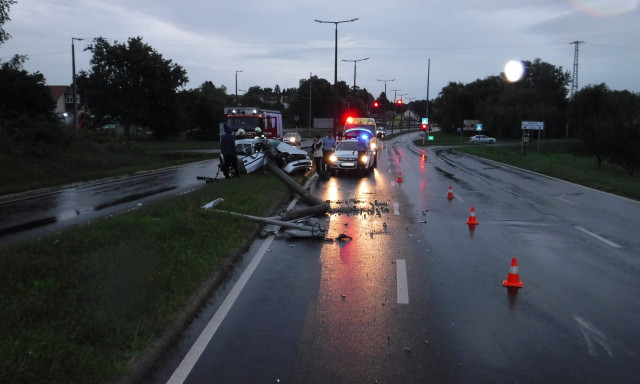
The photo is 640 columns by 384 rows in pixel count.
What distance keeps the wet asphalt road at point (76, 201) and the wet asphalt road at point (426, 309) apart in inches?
209

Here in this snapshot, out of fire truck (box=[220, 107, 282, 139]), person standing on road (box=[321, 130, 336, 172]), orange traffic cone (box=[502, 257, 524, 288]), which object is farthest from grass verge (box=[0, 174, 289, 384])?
fire truck (box=[220, 107, 282, 139])

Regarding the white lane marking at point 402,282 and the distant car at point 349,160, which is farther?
the distant car at point 349,160

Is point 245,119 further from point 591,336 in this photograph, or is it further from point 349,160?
point 591,336

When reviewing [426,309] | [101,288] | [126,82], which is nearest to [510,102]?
[126,82]

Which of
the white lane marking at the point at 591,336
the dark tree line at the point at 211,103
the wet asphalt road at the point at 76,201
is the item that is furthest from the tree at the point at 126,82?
the white lane marking at the point at 591,336

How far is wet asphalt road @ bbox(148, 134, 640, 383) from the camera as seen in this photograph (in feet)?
15.4

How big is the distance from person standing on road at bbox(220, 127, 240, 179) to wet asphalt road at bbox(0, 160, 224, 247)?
1647 mm

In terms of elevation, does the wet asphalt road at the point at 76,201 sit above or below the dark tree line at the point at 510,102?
below

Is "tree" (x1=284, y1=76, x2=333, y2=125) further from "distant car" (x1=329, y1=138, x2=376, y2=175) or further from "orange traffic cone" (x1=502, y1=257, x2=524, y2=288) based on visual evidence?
"orange traffic cone" (x1=502, y1=257, x2=524, y2=288)

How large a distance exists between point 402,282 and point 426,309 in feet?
3.78

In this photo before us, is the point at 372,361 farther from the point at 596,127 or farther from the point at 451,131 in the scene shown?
the point at 451,131

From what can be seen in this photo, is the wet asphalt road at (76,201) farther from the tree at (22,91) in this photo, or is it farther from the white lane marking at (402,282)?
the tree at (22,91)

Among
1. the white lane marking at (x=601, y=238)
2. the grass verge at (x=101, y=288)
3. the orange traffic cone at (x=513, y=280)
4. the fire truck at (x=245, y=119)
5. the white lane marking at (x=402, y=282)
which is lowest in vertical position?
the white lane marking at (x=402, y=282)

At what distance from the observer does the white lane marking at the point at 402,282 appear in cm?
667
